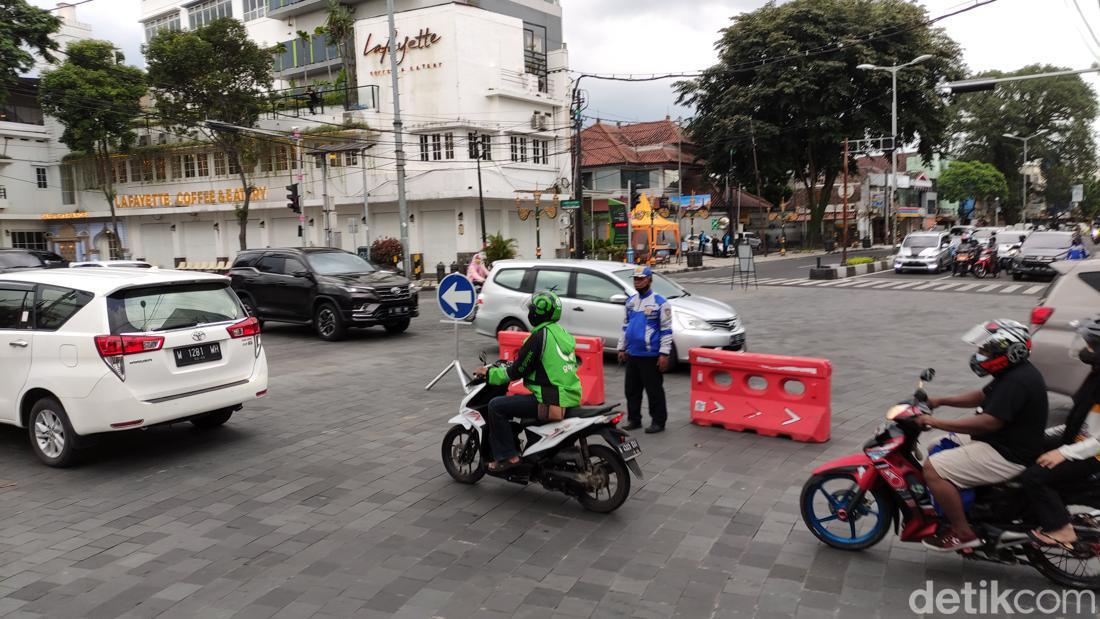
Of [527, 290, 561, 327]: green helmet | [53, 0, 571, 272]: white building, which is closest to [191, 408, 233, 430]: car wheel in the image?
[527, 290, 561, 327]: green helmet

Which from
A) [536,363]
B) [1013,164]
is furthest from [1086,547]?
[1013,164]

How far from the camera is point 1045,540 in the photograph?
404 cm

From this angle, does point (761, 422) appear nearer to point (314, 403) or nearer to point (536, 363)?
point (536, 363)

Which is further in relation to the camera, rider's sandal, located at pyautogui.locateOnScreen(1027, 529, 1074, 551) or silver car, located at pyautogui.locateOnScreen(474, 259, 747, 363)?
silver car, located at pyautogui.locateOnScreen(474, 259, 747, 363)

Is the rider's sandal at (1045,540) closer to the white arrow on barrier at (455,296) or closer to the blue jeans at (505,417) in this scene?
the blue jeans at (505,417)

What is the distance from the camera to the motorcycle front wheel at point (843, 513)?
15.1 feet

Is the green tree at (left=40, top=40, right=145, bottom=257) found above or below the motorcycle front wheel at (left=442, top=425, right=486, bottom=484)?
above

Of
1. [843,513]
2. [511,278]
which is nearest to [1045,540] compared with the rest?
[843,513]

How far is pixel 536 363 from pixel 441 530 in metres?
1.37

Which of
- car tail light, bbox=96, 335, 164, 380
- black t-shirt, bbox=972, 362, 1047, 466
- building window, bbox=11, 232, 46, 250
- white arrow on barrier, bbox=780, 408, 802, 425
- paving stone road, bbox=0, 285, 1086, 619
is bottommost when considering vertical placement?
paving stone road, bbox=0, 285, 1086, 619

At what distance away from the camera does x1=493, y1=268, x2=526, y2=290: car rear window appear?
12.5 metres

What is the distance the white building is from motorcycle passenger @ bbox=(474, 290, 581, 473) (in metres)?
28.0

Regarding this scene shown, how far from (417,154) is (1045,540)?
34010mm

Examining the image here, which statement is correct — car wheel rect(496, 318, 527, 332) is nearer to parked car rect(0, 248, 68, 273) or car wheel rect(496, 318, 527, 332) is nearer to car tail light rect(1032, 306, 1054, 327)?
car tail light rect(1032, 306, 1054, 327)
